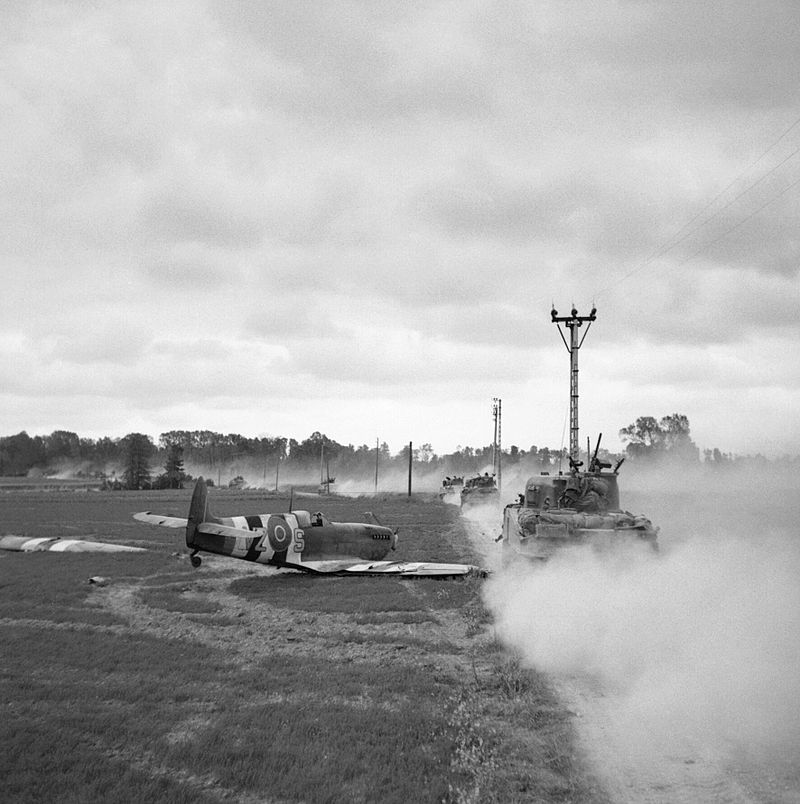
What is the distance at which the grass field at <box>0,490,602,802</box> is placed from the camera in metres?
6.59

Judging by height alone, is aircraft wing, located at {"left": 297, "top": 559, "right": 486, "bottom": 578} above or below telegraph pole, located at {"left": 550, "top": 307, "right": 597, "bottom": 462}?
below

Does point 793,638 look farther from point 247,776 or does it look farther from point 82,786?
point 82,786

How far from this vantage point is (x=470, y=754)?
7.16m

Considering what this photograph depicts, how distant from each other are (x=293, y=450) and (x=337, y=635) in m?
180

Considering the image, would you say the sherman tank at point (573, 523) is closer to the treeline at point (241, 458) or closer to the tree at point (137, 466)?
the tree at point (137, 466)

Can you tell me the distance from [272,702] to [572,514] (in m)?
10.1

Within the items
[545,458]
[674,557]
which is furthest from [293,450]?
[674,557]

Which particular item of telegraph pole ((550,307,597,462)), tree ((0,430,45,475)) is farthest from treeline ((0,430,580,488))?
telegraph pole ((550,307,597,462))

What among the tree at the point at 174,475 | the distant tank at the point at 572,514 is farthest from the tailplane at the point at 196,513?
the tree at the point at 174,475

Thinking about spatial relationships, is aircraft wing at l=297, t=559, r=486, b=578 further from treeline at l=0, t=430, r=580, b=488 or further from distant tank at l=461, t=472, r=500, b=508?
treeline at l=0, t=430, r=580, b=488

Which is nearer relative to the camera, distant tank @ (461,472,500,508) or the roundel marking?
the roundel marking

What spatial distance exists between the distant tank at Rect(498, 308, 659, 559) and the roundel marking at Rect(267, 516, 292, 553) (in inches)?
260

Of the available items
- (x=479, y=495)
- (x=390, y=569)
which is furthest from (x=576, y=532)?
(x=479, y=495)

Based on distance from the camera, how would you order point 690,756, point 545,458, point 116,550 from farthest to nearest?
point 545,458
point 116,550
point 690,756
